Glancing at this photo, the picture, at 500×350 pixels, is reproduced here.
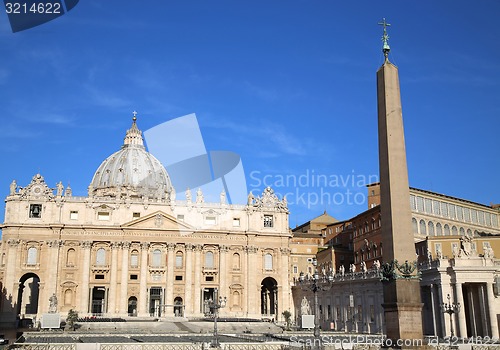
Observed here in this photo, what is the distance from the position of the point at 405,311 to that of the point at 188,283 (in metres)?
52.7

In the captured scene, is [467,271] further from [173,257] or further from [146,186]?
[146,186]

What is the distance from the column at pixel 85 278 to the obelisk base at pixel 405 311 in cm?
5231

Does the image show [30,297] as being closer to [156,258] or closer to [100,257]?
[100,257]

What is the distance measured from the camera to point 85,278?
67.4 m

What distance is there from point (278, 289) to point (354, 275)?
72.9 feet

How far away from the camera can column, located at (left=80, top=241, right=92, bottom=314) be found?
218ft

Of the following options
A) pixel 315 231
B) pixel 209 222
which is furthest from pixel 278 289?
pixel 315 231

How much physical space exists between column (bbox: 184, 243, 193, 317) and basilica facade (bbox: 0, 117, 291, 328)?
0.40 ft

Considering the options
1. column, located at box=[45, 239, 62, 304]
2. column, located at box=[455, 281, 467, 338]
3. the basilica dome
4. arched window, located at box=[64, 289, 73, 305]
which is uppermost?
the basilica dome

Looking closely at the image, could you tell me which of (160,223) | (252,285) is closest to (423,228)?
(252,285)

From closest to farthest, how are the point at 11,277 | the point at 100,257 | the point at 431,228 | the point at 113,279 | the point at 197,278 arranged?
the point at 431,228 → the point at 11,277 → the point at 113,279 → the point at 100,257 → the point at 197,278

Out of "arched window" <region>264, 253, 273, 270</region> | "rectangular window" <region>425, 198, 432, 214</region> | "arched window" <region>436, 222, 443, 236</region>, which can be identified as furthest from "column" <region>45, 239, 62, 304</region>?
"arched window" <region>436, 222, 443, 236</region>

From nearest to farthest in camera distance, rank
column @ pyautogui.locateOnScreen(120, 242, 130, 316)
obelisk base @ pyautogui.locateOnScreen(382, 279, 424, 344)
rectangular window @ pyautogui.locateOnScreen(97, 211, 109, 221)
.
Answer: obelisk base @ pyautogui.locateOnScreen(382, 279, 424, 344), column @ pyautogui.locateOnScreen(120, 242, 130, 316), rectangular window @ pyautogui.locateOnScreen(97, 211, 109, 221)

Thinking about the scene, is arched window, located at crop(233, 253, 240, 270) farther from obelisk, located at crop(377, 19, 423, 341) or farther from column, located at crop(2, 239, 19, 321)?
obelisk, located at crop(377, 19, 423, 341)
